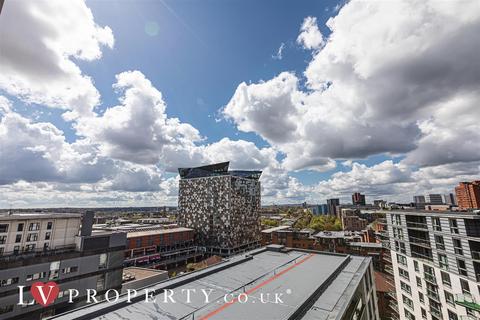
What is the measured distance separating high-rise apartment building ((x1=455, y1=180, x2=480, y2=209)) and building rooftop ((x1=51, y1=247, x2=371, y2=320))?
2002cm

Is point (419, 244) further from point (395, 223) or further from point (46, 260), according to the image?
point (46, 260)

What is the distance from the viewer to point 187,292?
49.1 ft

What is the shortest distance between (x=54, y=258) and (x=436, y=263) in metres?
54.4

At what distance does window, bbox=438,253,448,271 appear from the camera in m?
26.1

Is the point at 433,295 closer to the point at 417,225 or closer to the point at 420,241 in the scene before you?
the point at 420,241

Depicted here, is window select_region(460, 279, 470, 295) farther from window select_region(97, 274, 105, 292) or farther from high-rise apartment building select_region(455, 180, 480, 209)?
window select_region(97, 274, 105, 292)

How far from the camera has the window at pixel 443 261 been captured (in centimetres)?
2612

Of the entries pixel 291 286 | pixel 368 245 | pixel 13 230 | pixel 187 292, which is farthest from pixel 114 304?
pixel 368 245

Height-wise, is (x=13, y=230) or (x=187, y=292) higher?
(x=13, y=230)

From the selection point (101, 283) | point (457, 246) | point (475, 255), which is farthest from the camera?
point (101, 283)

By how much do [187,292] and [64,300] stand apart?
31390 mm

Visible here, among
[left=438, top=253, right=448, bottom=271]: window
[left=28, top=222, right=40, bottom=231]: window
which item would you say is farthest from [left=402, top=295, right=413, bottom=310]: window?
[left=28, top=222, right=40, bottom=231]: window

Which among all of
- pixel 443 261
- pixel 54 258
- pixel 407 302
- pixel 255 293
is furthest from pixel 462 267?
pixel 54 258

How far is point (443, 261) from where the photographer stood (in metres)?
26.6
